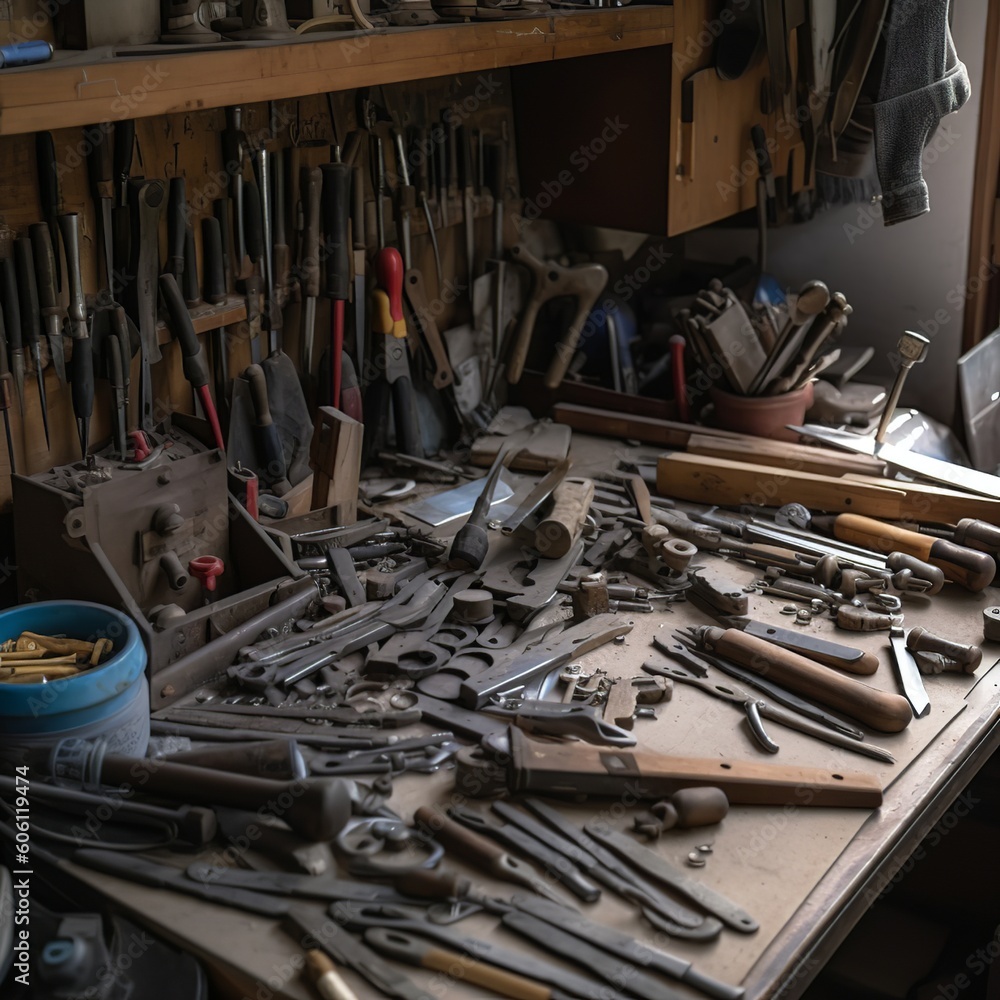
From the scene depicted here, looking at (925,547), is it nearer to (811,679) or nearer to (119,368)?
(811,679)

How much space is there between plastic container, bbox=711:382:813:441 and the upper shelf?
0.81 m

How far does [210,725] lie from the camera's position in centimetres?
173

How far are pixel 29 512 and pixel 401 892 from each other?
2.83 feet

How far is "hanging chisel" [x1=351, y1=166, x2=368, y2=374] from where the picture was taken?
7.97ft

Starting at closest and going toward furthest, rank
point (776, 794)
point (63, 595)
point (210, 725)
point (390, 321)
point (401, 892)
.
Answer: point (401, 892) < point (776, 794) < point (210, 725) < point (63, 595) < point (390, 321)

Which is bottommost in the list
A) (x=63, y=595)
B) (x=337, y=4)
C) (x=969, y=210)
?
(x=63, y=595)

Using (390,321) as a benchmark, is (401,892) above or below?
below

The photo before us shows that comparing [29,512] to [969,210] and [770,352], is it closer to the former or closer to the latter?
[770,352]

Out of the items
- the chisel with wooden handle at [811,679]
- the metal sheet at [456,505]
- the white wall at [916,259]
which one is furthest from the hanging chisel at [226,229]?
the white wall at [916,259]

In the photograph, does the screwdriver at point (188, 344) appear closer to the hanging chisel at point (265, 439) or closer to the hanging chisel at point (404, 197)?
the hanging chisel at point (265, 439)

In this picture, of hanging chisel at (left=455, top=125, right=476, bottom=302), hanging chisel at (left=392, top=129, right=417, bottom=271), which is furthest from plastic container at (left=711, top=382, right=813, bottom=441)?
hanging chisel at (left=392, top=129, right=417, bottom=271)

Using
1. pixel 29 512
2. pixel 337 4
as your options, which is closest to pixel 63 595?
pixel 29 512

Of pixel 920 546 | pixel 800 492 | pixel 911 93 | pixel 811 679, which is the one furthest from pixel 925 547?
pixel 911 93

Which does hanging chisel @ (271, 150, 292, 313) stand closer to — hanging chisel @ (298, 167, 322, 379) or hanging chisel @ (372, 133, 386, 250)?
hanging chisel @ (298, 167, 322, 379)
